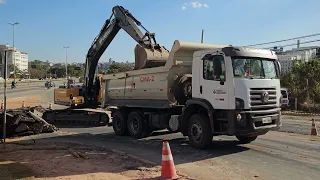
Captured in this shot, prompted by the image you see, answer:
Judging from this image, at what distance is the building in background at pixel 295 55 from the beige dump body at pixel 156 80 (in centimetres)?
2112

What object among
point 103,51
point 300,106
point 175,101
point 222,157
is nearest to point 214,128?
point 222,157

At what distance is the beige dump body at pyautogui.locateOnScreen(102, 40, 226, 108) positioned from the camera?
12.2 m

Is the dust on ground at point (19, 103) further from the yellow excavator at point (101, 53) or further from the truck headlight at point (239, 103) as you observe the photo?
the truck headlight at point (239, 103)

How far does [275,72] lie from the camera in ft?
36.1

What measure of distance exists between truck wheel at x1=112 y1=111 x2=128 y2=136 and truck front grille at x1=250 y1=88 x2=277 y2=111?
638cm

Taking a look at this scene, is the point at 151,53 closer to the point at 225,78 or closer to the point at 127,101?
the point at 127,101

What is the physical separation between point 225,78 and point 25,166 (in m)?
5.69

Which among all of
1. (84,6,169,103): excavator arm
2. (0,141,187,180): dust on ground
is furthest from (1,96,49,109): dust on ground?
(0,141,187,180): dust on ground

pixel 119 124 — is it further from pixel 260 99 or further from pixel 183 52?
pixel 260 99

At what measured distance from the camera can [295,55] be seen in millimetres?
41938

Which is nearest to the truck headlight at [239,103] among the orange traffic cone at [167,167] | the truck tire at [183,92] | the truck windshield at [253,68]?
the truck windshield at [253,68]

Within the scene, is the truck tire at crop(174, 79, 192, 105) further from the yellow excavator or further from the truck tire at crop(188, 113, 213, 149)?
the yellow excavator

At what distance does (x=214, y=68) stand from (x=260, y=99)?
157 cm

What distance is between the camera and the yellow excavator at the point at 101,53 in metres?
14.6
